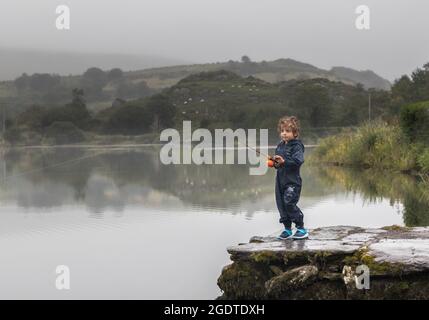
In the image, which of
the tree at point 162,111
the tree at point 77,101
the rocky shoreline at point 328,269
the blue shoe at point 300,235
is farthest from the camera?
the tree at point 77,101

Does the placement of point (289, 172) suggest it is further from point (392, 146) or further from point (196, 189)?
point (392, 146)

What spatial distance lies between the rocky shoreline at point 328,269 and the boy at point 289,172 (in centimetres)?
34

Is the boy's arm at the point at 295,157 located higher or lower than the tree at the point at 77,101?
lower

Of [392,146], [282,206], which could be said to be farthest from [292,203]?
[392,146]

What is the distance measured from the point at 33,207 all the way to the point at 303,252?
7.83 meters

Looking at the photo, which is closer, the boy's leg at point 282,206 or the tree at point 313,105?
the boy's leg at point 282,206

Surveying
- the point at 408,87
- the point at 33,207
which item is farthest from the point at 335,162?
the point at 408,87

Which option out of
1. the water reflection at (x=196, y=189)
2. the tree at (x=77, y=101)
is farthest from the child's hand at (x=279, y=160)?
the tree at (x=77, y=101)

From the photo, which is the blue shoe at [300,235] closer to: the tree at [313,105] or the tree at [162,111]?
the tree at [313,105]

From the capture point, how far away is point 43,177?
21.1 meters

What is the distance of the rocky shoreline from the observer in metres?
5.79

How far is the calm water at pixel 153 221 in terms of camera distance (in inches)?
262
